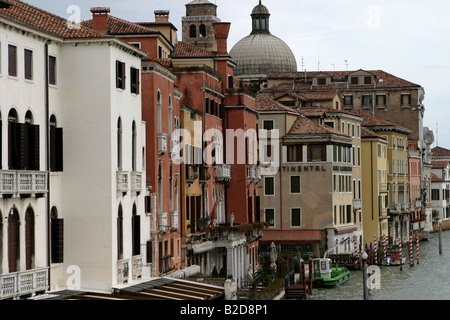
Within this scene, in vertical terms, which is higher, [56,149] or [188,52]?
[188,52]

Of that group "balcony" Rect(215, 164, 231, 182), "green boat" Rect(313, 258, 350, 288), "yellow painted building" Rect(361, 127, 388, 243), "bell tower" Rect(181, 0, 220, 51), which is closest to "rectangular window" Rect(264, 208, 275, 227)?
"green boat" Rect(313, 258, 350, 288)

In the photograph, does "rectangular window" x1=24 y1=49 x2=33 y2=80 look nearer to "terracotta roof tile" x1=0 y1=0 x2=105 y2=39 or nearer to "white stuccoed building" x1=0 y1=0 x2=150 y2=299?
"white stuccoed building" x1=0 y1=0 x2=150 y2=299

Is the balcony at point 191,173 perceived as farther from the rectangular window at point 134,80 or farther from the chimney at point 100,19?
the chimney at point 100,19

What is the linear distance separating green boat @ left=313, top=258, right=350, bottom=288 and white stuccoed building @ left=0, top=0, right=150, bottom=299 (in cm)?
2105

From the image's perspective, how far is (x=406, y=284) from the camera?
48.4m

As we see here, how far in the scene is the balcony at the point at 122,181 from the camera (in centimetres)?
2491

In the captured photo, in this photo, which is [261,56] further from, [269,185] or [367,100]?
[269,185]

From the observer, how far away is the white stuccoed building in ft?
70.4

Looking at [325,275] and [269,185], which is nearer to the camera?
[325,275]

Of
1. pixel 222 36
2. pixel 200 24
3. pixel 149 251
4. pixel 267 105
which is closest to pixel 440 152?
pixel 200 24

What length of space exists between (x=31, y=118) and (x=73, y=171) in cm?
215

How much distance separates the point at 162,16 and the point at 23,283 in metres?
21.4

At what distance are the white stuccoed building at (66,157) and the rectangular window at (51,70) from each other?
2 cm

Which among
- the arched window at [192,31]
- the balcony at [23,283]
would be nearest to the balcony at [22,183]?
the balcony at [23,283]
